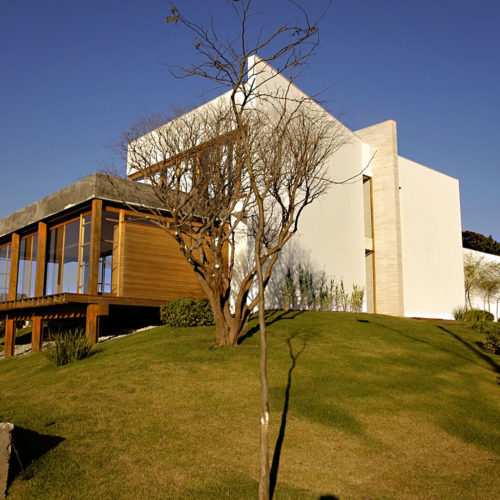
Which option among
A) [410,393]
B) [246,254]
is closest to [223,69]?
[410,393]

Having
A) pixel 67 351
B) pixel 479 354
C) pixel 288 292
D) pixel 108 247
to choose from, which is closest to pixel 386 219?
→ pixel 288 292

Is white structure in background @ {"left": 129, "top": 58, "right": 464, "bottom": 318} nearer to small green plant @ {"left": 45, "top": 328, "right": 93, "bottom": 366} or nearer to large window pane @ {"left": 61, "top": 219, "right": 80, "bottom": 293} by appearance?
large window pane @ {"left": 61, "top": 219, "right": 80, "bottom": 293}

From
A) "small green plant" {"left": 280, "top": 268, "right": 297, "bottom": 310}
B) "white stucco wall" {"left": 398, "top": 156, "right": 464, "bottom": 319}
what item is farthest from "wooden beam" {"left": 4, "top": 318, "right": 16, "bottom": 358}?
"white stucco wall" {"left": 398, "top": 156, "right": 464, "bottom": 319}

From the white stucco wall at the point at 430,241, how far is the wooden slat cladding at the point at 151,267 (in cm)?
1094

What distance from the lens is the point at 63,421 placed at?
7.06 metres

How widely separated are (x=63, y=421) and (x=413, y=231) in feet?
65.3

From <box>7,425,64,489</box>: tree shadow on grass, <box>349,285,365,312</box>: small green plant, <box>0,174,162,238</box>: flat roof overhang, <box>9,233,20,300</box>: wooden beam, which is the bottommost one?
<box>7,425,64,489</box>: tree shadow on grass

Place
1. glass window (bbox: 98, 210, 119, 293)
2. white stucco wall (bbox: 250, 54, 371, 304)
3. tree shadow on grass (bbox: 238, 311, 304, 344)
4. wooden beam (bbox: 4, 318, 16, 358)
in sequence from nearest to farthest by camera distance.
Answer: tree shadow on grass (bbox: 238, 311, 304, 344) → glass window (bbox: 98, 210, 119, 293) → wooden beam (bbox: 4, 318, 16, 358) → white stucco wall (bbox: 250, 54, 371, 304)

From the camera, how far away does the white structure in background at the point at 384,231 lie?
64.0 feet

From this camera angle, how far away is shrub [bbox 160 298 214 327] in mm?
13672

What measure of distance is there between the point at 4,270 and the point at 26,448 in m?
15.6

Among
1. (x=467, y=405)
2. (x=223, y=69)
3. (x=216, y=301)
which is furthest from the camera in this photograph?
(x=216, y=301)

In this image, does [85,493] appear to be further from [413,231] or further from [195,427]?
[413,231]

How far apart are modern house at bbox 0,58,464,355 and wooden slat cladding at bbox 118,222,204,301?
0.11 feet
